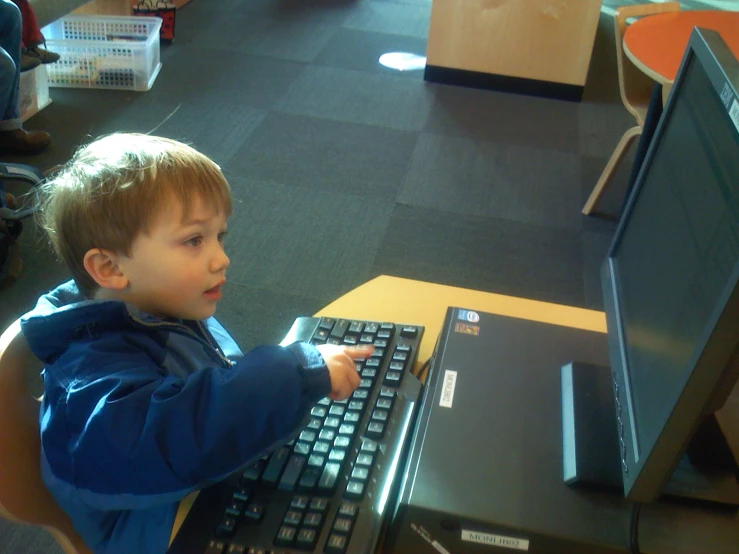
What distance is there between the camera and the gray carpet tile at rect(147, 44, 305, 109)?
10.8 ft

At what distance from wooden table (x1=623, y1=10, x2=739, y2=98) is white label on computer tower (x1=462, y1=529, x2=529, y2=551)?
5.28 ft

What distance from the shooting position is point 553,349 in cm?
85

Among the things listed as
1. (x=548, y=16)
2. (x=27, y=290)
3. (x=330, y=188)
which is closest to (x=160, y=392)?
(x=27, y=290)

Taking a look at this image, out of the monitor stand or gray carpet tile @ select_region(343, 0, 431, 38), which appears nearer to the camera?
the monitor stand

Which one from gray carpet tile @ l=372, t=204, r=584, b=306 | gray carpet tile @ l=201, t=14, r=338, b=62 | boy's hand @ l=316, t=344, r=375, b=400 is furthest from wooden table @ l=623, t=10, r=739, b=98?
gray carpet tile @ l=201, t=14, r=338, b=62

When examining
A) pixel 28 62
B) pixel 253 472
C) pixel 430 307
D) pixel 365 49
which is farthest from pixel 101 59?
pixel 253 472

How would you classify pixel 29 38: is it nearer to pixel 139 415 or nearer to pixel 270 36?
pixel 270 36

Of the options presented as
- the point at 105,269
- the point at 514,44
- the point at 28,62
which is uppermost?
the point at 105,269

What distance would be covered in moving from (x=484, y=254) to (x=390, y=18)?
2.67m

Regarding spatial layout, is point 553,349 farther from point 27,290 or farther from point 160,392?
point 27,290

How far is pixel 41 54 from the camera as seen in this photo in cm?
291

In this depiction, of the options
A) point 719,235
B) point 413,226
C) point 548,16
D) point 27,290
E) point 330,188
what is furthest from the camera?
point 548,16

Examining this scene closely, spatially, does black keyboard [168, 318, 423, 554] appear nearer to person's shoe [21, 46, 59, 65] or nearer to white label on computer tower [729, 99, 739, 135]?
white label on computer tower [729, 99, 739, 135]

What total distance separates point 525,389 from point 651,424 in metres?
0.23
